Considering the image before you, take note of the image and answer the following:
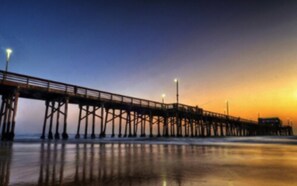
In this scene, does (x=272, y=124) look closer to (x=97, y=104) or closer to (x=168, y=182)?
(x=97, y=104)

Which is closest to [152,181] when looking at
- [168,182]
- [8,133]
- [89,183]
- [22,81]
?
[168,182]

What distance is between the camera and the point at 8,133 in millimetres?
18906

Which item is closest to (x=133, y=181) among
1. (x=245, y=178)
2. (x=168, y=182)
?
(x=168, y=182)

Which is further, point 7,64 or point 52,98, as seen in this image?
point 52,98

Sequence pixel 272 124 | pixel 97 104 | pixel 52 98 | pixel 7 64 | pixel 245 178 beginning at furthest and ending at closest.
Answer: pixel 272 124
pixel 97 104
pixel 52 98
pixel 7 64
pixel 245 178

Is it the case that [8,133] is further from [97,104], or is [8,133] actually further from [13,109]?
[97,104]

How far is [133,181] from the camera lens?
347cm

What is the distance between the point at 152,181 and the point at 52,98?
26.1 meters

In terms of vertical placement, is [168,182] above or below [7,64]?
below

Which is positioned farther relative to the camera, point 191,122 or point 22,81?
point 191,122

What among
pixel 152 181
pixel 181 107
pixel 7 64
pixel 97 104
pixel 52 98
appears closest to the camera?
pixel 152 181

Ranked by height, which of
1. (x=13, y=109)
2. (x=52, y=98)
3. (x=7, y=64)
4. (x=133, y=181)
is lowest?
(x=133, y=181)

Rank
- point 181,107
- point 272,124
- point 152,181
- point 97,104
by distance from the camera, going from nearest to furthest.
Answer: point 152,181
point 97,104
point 181,107
point 272,124

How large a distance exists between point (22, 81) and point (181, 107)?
3149 cm
